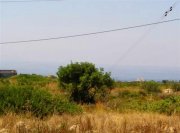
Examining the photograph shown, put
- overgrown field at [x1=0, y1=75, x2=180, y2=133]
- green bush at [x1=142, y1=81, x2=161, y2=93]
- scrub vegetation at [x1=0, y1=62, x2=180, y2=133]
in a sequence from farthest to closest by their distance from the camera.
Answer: green bush at [x1=142, y1=81, x2=161, y2=93] < scrub vegetation at [x1=0, y1=62, x2=180, y2=133] < overgrown field at [x1=0, y1=75, x2=180, y2=133]

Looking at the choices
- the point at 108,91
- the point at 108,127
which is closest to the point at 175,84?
the point at 108,91

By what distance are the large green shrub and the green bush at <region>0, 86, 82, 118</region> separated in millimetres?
11513

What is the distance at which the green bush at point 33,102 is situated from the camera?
13.6 metres

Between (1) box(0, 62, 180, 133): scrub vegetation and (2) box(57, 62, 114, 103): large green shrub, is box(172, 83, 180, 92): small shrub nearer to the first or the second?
(1) box(0, 62, 180, 133): scrub vegetation

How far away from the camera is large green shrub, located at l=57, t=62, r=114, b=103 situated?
27.9 m

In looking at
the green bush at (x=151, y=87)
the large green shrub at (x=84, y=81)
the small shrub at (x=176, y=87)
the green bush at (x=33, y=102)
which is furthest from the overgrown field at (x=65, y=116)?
the small shrub at (x=176, y=87)

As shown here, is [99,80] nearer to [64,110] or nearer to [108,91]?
[108,91]

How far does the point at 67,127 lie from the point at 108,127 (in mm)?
793

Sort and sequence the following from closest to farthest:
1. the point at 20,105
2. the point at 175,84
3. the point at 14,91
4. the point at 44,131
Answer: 1. the point at 44,131
2. the point at 20,105
3. the point at 14,91
4. the point at 175,84

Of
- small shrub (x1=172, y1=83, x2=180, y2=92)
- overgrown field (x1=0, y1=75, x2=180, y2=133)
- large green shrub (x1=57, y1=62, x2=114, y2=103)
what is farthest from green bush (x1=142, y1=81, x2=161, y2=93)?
overgrown field (x1=0, y1=75, x2=180, y2=133)

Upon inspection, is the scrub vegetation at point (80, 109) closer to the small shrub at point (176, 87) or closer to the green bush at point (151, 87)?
the green bush at point (151, 87)

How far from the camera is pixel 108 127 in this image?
859 centimetres

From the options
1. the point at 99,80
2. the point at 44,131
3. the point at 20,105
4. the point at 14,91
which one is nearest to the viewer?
the point at 44,131

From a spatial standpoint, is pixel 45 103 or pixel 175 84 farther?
pixel 175 84
